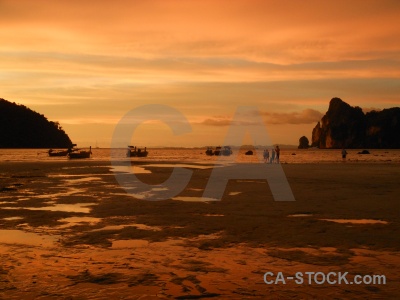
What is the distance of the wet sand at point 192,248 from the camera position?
641 centimetres

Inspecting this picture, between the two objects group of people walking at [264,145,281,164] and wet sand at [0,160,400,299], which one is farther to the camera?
group of people walking at [264,145,281,164]

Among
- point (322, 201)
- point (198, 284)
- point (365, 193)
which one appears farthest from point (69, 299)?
point (365, 193)

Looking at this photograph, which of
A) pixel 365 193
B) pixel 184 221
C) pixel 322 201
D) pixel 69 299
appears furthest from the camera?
pixel 365 193

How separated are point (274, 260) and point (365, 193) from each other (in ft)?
45.1

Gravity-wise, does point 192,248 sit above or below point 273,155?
below

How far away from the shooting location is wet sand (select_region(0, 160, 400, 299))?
6410mm

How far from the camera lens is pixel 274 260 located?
8039 mm

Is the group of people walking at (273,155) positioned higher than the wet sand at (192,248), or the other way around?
the group of people walking at (273,155)

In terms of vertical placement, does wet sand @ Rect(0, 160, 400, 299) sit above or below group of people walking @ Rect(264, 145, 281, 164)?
below

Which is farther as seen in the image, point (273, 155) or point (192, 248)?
point (273, 155)

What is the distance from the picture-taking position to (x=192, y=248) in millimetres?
9086

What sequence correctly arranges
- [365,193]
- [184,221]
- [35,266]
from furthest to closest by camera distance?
[365,193] < [184,221] < [35,266]

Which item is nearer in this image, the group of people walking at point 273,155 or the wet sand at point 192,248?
the wet sand at point 192,248

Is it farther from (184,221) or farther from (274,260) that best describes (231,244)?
(184,221)
